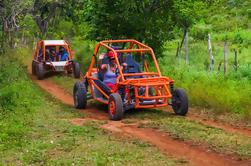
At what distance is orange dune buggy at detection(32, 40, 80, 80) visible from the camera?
2020 centimetres

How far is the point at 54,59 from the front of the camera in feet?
70.2

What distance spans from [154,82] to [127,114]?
1051mm

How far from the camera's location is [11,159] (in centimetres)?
759

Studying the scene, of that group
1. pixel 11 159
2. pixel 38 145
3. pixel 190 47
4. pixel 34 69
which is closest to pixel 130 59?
pixel 38 145

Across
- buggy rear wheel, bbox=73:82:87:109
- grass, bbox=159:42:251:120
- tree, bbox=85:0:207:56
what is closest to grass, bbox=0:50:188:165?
buggy rear wheel, bbox=73:82:87:109

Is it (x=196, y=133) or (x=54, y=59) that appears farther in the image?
(x=54, y=59)

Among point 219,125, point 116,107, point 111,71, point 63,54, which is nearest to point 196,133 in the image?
point 219,125

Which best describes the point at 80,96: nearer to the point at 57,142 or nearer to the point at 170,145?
the point at 57,142

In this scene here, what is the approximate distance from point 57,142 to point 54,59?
42.7 ft

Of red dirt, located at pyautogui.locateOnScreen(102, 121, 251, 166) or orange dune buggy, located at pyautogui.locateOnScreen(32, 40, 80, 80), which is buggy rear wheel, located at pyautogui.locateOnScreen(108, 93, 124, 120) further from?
orange dune buggy, located at pyautogui.locateOnScreen(32, 40, 80, 80)

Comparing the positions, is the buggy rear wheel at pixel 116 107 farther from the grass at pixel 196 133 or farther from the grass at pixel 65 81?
the grass at pixel 65 81

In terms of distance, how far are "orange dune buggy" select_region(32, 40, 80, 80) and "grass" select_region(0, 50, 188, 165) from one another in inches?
302

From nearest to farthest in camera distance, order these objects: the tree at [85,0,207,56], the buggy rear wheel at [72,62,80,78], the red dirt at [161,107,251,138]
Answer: the red dirt at [161,107,251,138] < the tree at [85,0,207,56] < the buggy rear wheel at [72,62,80,78]

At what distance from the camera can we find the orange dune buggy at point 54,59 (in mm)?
20203
